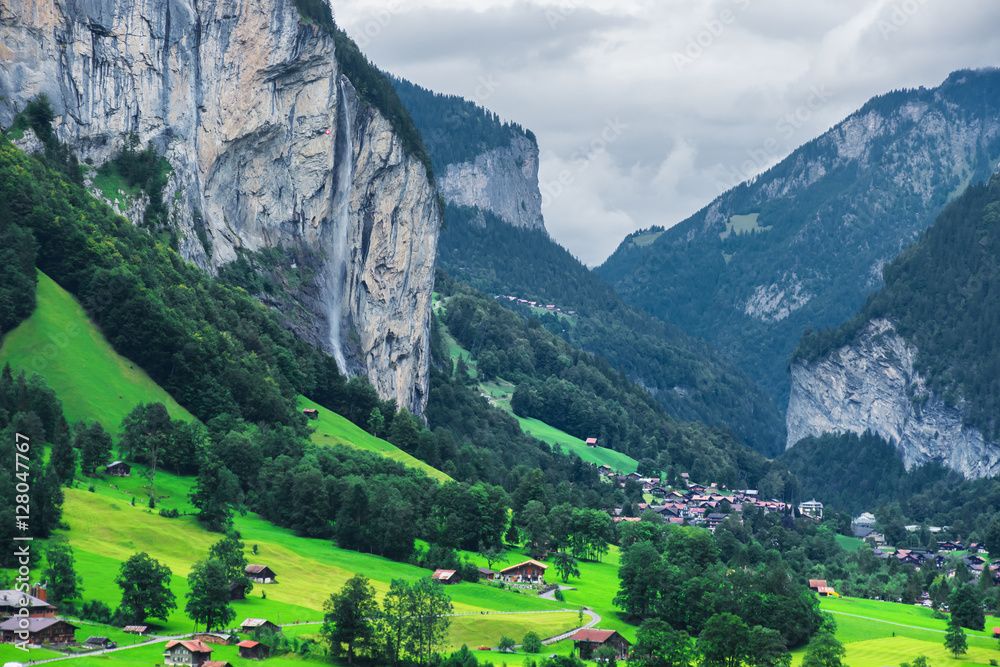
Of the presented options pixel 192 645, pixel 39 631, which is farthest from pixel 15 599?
pixel 192 645

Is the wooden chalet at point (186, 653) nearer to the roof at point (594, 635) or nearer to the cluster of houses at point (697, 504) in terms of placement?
the roof at point (594, 635)

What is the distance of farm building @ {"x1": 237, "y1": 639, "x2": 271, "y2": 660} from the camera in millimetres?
60906

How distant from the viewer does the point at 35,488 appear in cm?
7225

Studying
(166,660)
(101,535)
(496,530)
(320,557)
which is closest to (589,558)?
(496,530)

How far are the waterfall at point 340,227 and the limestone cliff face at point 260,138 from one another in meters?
0.20

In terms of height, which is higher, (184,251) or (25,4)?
(25,4)

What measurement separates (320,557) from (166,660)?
26.6m

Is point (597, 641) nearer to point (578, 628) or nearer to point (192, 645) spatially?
point (578, 628)

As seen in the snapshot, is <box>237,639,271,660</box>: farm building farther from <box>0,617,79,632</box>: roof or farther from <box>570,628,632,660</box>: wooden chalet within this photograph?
<box>570,628,632,660</box>: wooden chalet

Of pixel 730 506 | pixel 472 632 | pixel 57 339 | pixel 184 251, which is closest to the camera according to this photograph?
pixel 472 632

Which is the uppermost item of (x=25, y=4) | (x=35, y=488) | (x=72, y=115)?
(x=25, y=4)

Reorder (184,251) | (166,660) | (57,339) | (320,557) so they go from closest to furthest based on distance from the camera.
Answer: (166,660), (320,557), (57,339), (184,251)

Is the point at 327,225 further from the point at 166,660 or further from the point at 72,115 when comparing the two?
the point at 166,660

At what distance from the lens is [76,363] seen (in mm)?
98875
